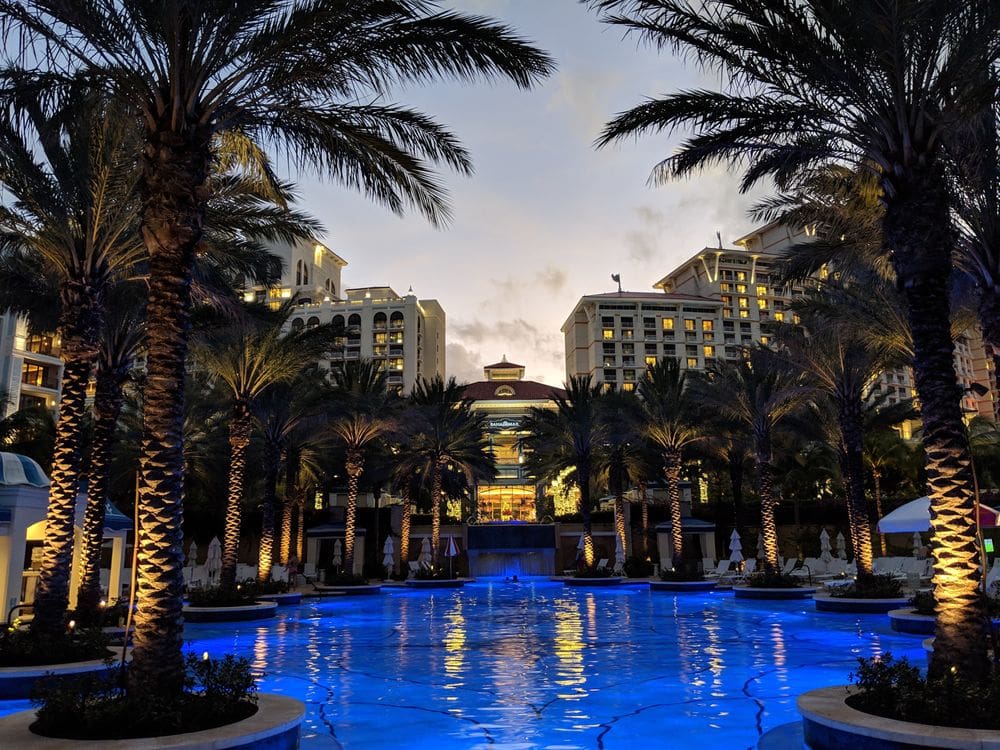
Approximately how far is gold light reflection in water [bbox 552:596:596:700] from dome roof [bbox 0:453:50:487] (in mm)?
12427

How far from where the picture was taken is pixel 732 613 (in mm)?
22203

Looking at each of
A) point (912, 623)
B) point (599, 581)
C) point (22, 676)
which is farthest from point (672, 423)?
point (22, 676)

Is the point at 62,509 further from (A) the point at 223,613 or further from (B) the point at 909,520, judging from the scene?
(B) the point at 909,520

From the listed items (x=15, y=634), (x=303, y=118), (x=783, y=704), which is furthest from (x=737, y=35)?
(x=15, y=634)

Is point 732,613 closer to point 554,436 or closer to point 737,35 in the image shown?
point 737,35

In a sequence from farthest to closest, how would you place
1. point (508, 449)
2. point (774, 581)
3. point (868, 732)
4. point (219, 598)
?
1. point (508, 449)
2. point (774, 581)
3. point (219, 598)
4. point (868, 732)

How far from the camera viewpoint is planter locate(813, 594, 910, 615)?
20906 mm

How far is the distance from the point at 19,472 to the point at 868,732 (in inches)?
707

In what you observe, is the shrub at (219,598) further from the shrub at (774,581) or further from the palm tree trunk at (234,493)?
the shrub at (774,581)

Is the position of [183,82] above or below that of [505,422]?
below

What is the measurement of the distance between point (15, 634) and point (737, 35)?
527 inches

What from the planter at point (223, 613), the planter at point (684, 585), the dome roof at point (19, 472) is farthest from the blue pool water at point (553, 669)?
the planter at point (684, 585)

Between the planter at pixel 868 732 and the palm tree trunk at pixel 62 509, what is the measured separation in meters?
10.8

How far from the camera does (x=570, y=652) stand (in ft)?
49.3
